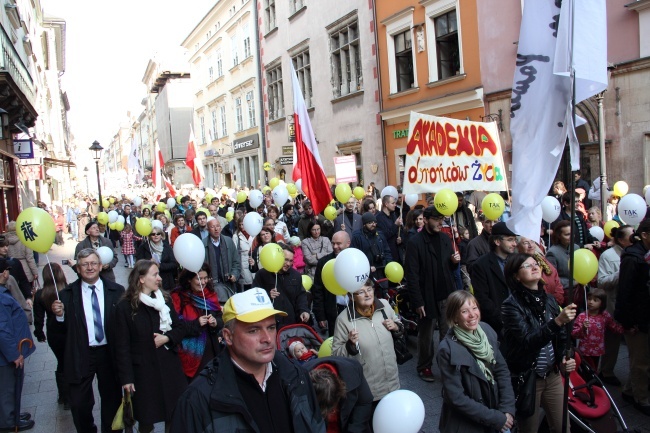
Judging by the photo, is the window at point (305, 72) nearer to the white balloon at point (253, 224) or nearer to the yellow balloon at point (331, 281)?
the white balloon at point (253, 224)

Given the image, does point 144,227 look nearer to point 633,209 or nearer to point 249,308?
point 633,209

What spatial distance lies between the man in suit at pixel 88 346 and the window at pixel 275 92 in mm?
25534

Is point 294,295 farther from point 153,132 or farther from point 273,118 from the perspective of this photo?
point 153,132

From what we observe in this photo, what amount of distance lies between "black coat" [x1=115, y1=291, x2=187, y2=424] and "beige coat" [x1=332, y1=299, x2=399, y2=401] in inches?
54.4

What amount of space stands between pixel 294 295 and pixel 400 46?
15.2 m

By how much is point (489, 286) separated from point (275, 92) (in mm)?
26746

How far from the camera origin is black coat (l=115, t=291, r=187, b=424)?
4.25 m

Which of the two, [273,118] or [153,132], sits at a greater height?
[153,132]

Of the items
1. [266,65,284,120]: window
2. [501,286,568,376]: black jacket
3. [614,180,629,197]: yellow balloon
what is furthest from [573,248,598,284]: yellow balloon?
[266,65,284,120]: window

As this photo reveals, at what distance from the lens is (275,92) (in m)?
30.4

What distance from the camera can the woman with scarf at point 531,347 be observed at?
3.74 meters

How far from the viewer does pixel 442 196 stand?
22.1 feet

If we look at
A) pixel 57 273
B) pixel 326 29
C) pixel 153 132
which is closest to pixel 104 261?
pixel 57 273

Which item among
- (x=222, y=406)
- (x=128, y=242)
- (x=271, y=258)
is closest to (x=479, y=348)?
(x=222, y=406)
